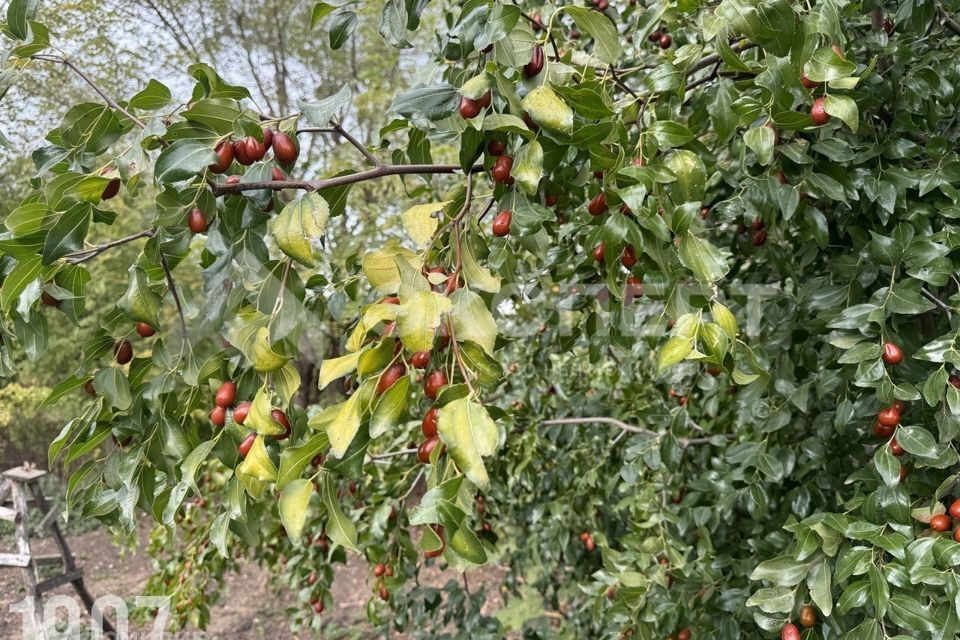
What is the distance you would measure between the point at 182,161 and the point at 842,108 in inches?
32.2

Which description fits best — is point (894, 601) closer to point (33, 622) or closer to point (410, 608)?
point (410, 608)

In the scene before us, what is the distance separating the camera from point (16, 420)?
702 centimetres

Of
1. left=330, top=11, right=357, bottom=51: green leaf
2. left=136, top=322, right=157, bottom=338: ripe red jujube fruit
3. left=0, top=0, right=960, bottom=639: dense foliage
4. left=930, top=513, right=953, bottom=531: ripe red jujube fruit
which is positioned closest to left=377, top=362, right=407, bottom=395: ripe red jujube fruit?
left=0, top=0, right=960, bottom=639: dense foliage

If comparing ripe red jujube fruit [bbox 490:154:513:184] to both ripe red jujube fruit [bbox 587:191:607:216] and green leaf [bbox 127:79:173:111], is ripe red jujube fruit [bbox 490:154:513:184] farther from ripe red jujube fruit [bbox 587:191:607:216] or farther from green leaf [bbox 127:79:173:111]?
green leaf [bbox 127:79:173:111]

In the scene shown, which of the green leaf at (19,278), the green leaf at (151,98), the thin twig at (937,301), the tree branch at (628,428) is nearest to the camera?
the green leaf at (19,278)

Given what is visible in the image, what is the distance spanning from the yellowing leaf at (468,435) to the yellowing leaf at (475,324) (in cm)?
9

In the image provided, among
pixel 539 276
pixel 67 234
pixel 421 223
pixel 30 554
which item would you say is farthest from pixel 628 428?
pixel 30 554

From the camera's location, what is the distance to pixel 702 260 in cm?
79

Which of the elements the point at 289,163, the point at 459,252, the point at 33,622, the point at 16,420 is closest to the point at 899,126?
the point at 459,252

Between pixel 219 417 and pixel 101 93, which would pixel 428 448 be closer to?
pixel 219 417

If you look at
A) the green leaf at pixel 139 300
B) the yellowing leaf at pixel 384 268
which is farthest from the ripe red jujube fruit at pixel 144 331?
the yellowing leaf at pixel 384 268

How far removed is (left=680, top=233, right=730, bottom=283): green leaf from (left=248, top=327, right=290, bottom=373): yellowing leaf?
1.57 ft

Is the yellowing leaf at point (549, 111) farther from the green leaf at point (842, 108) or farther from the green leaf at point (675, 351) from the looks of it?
the green leaf at point (842, 108)

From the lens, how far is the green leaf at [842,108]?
86 centimetres
